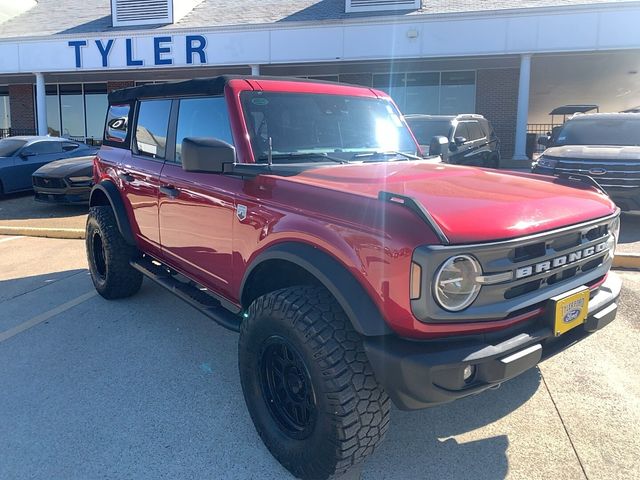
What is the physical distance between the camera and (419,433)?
292cm

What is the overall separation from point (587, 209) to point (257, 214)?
1.74 m

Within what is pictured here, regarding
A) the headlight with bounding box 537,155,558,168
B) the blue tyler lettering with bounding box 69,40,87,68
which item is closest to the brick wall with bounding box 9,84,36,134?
the blue tyler lettering with bounding box 69,40,87,68

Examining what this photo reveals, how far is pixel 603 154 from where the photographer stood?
800cm

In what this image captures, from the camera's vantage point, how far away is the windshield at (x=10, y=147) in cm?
1135

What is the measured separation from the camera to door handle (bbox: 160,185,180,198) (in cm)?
371

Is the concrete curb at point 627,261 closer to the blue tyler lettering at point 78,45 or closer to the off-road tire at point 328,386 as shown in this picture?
the off-road tire at point 328,386

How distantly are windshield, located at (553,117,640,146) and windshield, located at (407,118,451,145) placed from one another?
2.09 metres

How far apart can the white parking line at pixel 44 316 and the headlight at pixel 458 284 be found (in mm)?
3709

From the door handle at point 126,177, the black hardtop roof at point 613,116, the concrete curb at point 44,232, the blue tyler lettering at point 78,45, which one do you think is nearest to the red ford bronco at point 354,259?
the door handle at point 126,177

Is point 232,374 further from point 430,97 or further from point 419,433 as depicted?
point 430,97

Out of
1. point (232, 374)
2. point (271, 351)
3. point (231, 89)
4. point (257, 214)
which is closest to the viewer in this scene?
point (271, 351)

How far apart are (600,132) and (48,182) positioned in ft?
32.9

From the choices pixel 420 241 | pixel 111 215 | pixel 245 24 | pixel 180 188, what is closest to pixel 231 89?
pixel 180 188

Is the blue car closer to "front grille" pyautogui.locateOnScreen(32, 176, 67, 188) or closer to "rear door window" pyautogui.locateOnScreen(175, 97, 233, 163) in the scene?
"front grille" pyautogui.locateOnScreen(32, 176, 67, 188)
